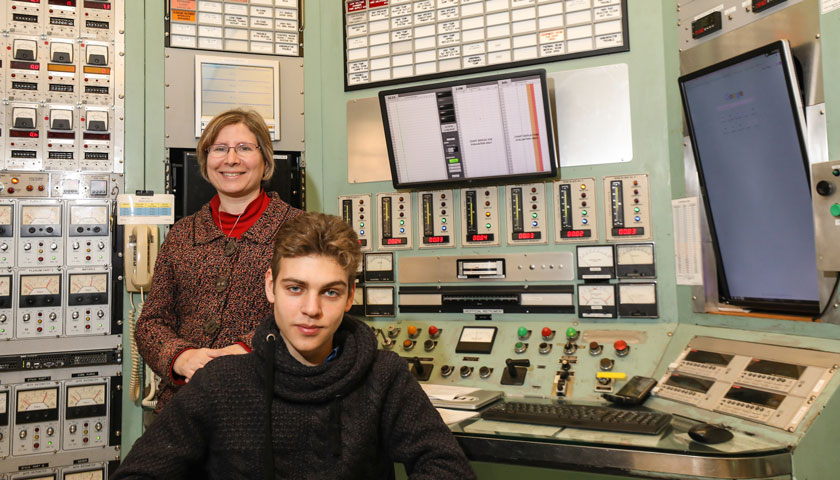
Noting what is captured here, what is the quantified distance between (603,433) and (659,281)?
944 mm

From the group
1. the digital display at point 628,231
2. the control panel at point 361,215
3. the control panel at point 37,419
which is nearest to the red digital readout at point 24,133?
the control panel at point 37,419

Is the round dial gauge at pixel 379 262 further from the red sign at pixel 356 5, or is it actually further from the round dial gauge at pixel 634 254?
the red sign at pixel 356 5

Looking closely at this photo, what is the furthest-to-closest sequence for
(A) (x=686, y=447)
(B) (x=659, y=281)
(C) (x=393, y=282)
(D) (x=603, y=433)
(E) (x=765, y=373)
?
(C) (x=393, y=282)
(B) (x=659, y=281)
(E) (x=765, y=373)
(D) (x=603, y=433)
(A) (x=686, y=447)

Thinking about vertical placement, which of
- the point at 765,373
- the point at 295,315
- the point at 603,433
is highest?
the point at 295,315

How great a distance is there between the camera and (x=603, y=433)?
1.67 meters

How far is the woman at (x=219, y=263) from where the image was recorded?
5.92 ft

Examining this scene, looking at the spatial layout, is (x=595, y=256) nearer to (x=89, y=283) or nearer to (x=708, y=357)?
(x=708, y=357)

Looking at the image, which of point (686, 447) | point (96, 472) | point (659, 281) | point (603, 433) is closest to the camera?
point (686, 447)

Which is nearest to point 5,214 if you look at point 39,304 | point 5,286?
point 5,286

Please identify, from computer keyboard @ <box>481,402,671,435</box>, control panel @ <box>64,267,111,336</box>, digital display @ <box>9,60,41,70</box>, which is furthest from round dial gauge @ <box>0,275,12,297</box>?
computer keyboard @ <box>481,402,671,435</box>

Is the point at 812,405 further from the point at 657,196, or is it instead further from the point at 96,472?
the point at 96,472

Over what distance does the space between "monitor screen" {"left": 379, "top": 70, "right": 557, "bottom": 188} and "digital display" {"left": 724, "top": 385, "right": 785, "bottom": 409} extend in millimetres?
1084

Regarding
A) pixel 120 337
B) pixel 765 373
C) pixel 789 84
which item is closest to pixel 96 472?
pixel 120 337

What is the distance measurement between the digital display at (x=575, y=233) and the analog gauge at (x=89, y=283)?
2044 millimetres
